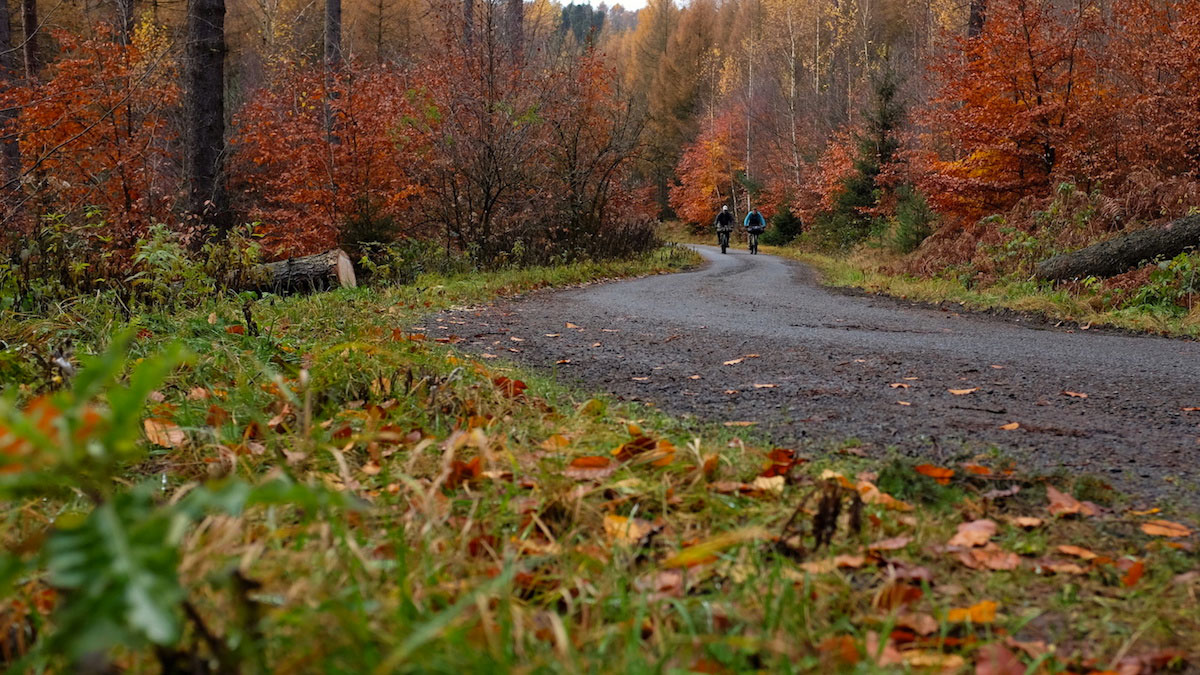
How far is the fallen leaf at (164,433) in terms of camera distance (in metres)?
2.55

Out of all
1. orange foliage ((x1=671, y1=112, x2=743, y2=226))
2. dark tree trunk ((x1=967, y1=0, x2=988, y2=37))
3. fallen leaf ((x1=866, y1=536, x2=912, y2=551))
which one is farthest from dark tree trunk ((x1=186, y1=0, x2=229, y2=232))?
orange foliage ((x1=671, y1=112, x2=743, y2=226))

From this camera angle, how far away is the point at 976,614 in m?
1.50

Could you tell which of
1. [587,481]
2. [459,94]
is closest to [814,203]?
[459,94]

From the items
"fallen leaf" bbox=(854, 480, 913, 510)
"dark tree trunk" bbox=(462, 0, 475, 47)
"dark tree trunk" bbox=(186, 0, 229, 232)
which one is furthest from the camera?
"dark tree trunk" bbox=(462, 0, 475, 47)

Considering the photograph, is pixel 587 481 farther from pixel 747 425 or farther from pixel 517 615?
pixel 747 425

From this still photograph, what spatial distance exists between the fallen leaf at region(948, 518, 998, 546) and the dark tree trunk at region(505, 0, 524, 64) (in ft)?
41.4

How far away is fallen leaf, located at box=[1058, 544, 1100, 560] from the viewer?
5.92ft

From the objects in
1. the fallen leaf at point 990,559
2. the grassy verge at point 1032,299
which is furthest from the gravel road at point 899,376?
the fallen leaf at point 990,559

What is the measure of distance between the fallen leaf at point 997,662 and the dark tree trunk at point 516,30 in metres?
13.1

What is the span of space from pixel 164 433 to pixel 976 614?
2506mm

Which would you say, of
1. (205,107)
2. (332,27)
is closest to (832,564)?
(205,107)

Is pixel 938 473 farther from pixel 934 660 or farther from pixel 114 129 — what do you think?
pixel 114 129

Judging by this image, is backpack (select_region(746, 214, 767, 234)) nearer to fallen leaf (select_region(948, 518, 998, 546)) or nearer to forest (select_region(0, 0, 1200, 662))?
forest (select_region(0, 0, 1200, 662))

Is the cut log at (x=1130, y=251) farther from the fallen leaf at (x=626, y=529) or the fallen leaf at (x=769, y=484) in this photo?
the fallen leaf at (x=626, y=529)
